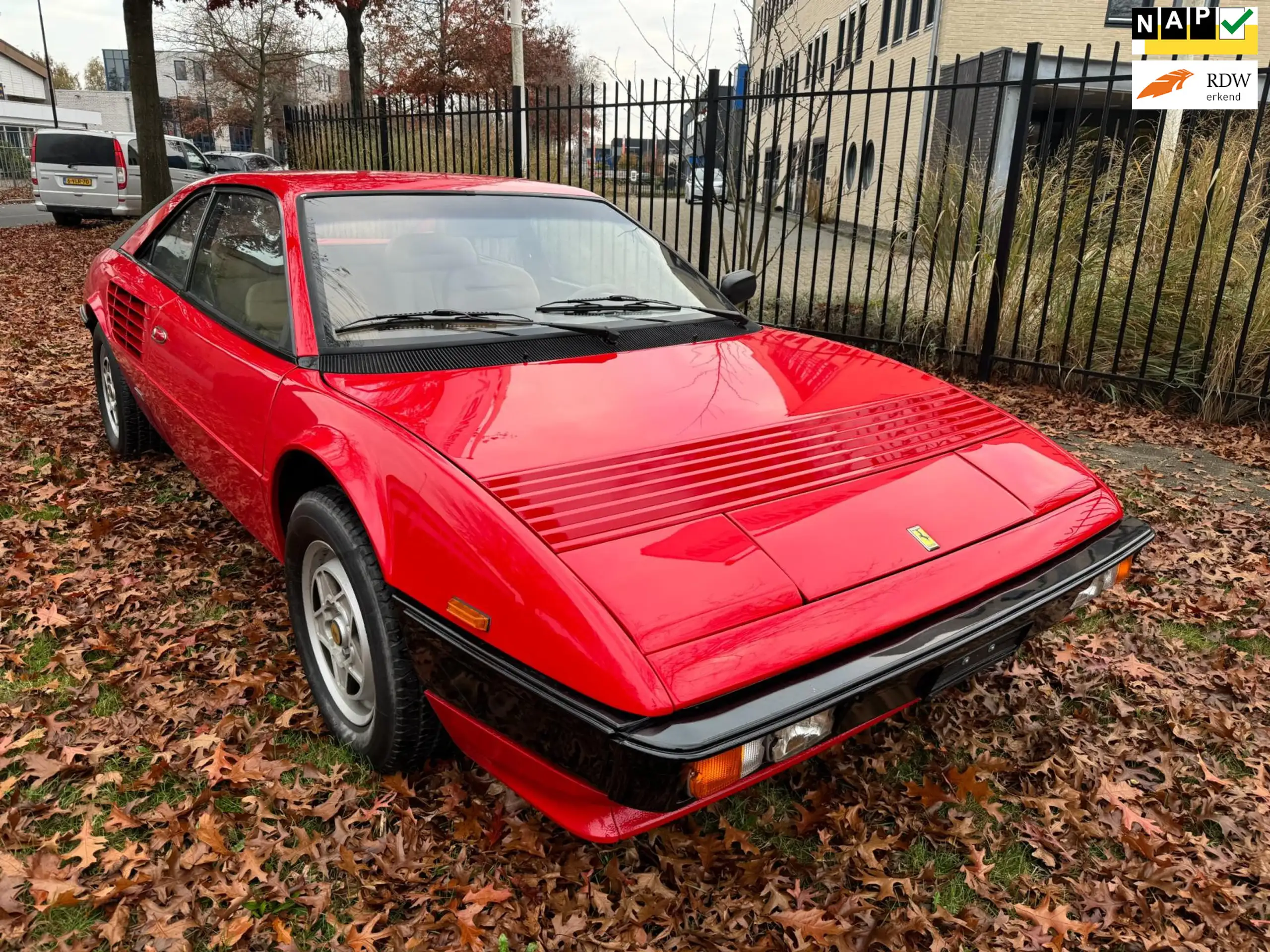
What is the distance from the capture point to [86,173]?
15164mm

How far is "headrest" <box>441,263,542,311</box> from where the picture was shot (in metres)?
2.88

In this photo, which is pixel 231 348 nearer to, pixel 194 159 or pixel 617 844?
pixel 617 844

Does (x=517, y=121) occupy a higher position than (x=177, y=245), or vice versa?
(x=517, y=121)

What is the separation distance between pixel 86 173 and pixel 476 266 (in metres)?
15.8

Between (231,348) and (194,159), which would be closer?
(231,348)

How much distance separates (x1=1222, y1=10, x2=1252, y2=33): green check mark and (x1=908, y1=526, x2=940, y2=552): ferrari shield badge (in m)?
8.78

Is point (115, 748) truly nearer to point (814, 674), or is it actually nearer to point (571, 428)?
point (571, 428)

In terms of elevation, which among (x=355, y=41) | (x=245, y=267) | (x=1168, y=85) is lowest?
(x=245, y=267)

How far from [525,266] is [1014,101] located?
17.5m

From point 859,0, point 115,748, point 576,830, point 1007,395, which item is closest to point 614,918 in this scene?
point 576,830

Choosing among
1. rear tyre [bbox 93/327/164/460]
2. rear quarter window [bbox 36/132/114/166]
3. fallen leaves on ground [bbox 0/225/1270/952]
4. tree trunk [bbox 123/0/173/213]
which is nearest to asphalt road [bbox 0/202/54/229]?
rear quarter window [bbox 36/132/114/166]

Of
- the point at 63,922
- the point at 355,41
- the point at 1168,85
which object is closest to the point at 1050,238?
the point at 1168,85

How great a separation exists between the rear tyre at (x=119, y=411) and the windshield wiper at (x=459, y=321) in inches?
90.0

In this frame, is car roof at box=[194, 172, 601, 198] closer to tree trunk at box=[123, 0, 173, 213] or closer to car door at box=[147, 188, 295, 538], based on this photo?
car door at box=[147, 188, 295, 538]
